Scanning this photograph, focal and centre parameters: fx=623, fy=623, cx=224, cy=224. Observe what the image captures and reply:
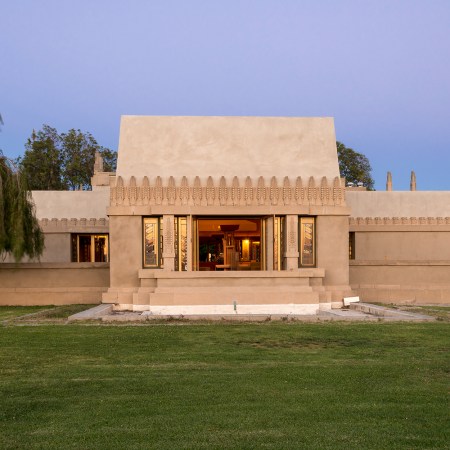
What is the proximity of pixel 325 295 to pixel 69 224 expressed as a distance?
14036 mm

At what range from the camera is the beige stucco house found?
2258cm

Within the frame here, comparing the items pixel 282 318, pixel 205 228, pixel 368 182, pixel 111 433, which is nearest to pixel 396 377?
pixel 111 433

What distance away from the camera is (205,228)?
30.2m

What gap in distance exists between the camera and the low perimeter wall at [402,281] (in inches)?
1106

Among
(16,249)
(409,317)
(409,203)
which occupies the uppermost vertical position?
(409,203)

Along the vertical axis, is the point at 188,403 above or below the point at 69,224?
below

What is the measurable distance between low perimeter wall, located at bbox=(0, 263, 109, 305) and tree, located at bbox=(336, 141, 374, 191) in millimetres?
45934

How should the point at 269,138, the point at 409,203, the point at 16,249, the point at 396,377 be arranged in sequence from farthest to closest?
the point at 409,203 → the point at 269,138 → the point at 16,249 → the point at 396,377

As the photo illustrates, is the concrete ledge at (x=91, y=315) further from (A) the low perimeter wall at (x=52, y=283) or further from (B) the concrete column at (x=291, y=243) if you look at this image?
(B) the concrete column at (x=291, y=243)

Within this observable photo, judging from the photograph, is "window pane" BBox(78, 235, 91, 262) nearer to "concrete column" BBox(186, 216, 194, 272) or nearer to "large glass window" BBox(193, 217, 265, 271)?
"large glass window" BBox(193, 217, 265, 271)

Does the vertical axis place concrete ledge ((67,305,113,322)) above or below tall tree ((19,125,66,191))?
below

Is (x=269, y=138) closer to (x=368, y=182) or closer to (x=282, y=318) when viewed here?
(x=282, y=318)

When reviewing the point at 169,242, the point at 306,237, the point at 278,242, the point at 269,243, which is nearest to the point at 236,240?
the point at 269,243

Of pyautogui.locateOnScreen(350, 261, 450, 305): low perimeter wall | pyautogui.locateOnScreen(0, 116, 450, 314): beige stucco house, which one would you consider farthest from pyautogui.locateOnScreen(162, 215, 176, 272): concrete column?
pyautogui.locateOnScreen(350, 261, 450, 305): low perimeter wall
